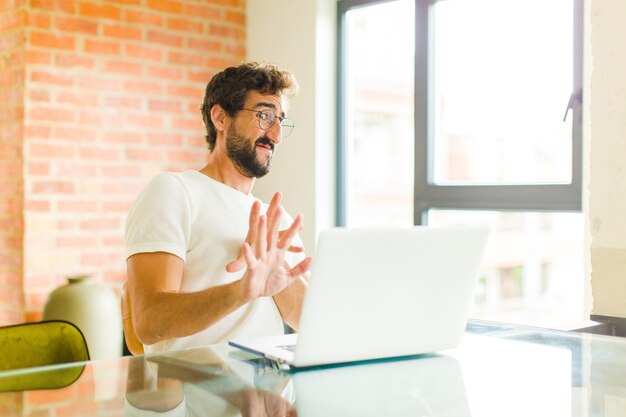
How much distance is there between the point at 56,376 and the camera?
1310 mm

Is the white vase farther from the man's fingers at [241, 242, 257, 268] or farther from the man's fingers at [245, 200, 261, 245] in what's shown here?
the man's fingers at [241, 242, 257, 268]

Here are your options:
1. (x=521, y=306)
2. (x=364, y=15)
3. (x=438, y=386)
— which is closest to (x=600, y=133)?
(x=438, y=386)

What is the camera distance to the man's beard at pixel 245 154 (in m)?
2.23

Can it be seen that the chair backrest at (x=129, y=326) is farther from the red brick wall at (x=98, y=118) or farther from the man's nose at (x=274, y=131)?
the red brick wall at (x=98, y=118)

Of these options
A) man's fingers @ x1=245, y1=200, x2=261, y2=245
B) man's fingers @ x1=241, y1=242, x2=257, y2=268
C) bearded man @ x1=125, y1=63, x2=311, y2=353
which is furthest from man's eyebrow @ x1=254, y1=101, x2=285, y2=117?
man's fingers @ x1=241, y1=242, x2=257, y2=268

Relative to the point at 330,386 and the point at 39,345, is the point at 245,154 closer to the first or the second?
the point at 39,345

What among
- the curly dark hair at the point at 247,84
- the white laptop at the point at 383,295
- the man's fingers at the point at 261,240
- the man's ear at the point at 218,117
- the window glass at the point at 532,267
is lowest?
the window glass at the point at 532,267

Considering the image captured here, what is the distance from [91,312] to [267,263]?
73.9 inches

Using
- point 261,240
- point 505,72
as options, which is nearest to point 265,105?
point 261,240

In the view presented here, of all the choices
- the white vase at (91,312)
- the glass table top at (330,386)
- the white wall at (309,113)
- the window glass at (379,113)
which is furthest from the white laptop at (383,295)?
the white wall at (309,113)

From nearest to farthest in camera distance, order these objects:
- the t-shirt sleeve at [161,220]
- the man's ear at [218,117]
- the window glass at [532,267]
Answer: the t-shirt sleeve at [161,220]
the man's ear at [218,117]
the window glass at [532,267]

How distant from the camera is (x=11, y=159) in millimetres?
3379

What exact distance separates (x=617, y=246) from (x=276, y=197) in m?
1.14

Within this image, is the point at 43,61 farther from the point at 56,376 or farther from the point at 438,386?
the point at 438,386
